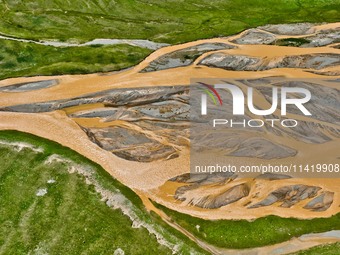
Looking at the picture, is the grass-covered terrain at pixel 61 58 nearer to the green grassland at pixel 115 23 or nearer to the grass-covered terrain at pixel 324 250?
the green grassland at pixel 115 23

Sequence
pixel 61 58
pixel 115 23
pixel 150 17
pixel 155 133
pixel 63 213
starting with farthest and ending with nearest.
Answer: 1. pixel 150 17
2. pixel 115 23
3. pixel 61 58
4. pixel 155 133
5. pixel 63 213

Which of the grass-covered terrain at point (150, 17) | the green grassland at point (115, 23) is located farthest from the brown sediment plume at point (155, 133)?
the grass-covered terrain at point (150, 17)

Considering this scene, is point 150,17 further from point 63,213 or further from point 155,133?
point 63,213

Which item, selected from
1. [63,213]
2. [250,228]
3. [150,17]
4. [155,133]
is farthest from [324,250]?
[150,17]

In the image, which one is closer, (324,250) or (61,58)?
(324,250)

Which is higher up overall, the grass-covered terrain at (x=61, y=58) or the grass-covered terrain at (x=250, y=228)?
the grass-covered terrain at (x=61, y=58)

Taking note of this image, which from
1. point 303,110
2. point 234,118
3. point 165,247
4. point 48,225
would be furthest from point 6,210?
point 303,110
